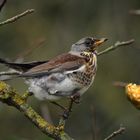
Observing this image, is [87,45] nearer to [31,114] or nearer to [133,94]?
[31,114]

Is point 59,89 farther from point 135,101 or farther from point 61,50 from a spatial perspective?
point 61,50

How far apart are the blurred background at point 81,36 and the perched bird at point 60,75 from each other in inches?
150

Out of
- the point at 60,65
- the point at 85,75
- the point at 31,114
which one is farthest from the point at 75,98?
the point at 60,65

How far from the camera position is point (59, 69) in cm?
532

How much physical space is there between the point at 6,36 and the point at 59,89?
563cm

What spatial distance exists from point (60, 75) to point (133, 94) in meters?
1.64

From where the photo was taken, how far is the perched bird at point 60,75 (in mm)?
4953

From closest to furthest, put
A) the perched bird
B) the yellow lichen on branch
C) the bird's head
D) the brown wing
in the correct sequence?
the yellow lichen on branch < the perched bird < the brown wing < the bird's head

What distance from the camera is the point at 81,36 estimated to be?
10.6 meters

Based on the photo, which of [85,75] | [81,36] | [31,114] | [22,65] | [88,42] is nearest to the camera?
[31,114]

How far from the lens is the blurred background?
9625mm

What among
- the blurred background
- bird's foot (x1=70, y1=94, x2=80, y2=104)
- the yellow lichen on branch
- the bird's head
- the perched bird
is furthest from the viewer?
the blurred background

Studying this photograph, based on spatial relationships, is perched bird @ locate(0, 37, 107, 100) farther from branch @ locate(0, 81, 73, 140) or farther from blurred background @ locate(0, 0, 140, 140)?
blurred background @ locate(0, 0, 140, 140)

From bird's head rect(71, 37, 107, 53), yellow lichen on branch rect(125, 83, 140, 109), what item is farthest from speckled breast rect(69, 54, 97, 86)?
yellow lichen on branch rect(125, 83, 140, 109)
